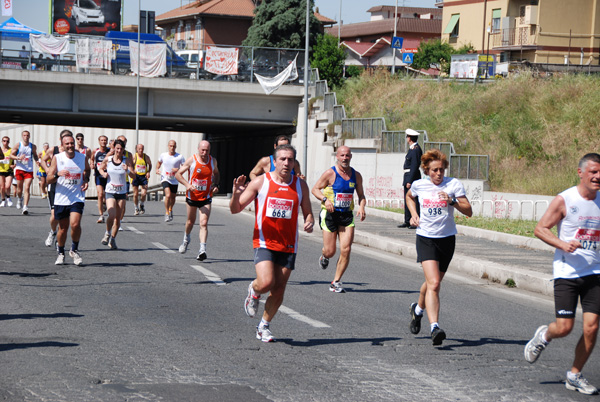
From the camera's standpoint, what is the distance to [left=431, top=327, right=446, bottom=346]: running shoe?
809cm

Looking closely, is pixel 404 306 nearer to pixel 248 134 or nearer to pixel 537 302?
pixel 537 302

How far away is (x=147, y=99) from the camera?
41344mm

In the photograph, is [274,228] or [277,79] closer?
[274,228]

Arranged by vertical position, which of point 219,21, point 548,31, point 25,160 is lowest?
point 25,160

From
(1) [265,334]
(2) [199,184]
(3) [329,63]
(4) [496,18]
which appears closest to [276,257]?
(1) [265,334]

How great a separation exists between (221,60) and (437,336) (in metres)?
33.2

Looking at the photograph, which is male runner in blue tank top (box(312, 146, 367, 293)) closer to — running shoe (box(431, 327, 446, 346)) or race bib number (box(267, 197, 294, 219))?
race bib number (box(267, 197, 294, 219))

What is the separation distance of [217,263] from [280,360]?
24.2 ft

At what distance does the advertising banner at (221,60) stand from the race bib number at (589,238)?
3415 cm

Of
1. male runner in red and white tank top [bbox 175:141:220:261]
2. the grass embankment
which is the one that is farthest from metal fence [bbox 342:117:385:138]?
male runner in red and white tank top [bbox 175:141:220:261]

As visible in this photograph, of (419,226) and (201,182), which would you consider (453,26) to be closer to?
(201,182)

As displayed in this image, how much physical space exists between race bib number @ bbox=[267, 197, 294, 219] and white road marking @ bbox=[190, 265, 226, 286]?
163 inches

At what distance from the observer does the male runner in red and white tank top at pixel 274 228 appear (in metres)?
8.16

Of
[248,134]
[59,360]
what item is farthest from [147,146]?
[59,360]
